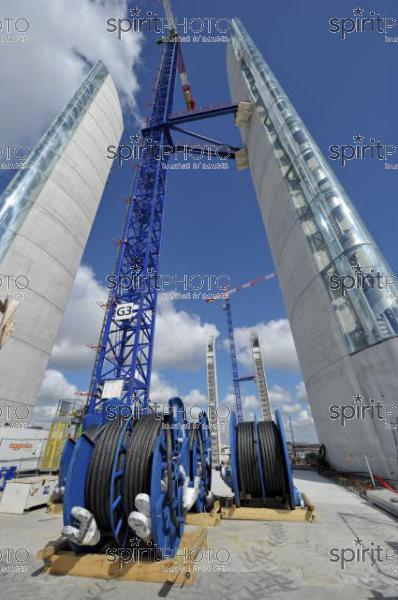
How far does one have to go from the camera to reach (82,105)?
79.0ft

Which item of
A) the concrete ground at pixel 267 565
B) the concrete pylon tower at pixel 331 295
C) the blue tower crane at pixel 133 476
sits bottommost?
the concrete ground at pixel 267 565

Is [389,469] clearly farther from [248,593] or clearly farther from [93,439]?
[93,439]

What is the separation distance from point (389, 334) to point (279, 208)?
10251 millimetres

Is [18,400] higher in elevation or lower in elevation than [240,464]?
higher

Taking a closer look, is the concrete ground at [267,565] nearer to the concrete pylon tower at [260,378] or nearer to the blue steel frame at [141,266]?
the blue steel frame at [141,266]

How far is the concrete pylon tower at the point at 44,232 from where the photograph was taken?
16125 millimetres

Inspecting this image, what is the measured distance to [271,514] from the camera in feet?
18.5

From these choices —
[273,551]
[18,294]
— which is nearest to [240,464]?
[273,551]

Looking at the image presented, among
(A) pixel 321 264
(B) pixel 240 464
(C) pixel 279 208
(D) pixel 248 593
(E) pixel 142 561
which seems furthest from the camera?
(C) pixel 279 208

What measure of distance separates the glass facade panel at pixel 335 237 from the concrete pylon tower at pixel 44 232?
1484cm

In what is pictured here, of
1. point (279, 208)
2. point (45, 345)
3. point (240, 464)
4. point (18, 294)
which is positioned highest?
point (279, 208)

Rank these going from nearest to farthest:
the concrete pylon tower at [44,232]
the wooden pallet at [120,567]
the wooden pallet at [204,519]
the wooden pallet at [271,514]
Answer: the wooden pallet at [120,567] → the wooden pallet at [204,519] → the wooden pallet at [271,514] → the concrete pylon tower at [44,232]

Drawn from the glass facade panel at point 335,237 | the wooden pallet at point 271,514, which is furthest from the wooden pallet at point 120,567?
the glass facade panel at point 335,237

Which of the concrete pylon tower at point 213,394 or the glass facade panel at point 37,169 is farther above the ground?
the glass facade panel at point 37,169
